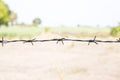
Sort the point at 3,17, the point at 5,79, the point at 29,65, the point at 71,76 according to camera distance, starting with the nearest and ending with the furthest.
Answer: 1. the point at 5,79
2. the point at 71,76
3. the point at 29,65
4. the point at 3,17

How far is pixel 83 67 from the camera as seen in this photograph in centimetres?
1600

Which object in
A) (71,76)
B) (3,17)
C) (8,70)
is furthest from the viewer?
(3,17)

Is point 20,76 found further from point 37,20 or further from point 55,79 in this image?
point 37,20

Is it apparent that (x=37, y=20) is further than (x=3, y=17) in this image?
Yes

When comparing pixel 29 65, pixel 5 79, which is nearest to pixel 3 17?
pixel 29 65

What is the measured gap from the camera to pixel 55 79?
1299 centimetres

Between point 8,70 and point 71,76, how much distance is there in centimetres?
298

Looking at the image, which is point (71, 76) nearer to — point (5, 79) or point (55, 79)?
point (55, 79)

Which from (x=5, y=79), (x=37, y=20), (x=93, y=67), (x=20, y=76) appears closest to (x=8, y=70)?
(x=20, y=76)

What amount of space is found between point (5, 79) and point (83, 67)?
4.56 metres

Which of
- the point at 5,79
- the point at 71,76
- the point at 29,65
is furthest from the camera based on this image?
the point at 29,65

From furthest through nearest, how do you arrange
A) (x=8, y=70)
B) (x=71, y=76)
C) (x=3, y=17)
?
(x=3, y=17) < (x=8, y=70) < (x=71, y=76)

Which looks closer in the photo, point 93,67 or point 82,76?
point 82,76

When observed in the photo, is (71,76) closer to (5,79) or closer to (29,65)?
(5,79)
